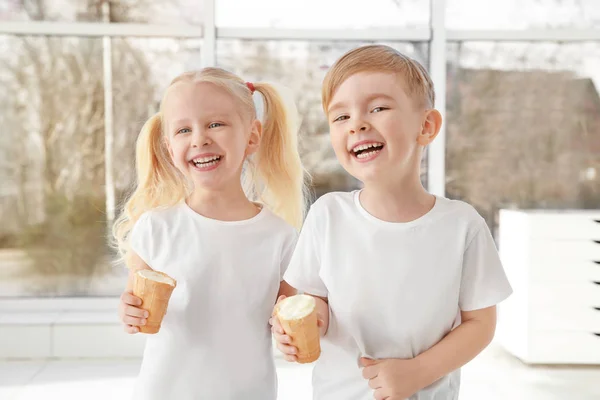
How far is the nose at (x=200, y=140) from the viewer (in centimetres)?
132

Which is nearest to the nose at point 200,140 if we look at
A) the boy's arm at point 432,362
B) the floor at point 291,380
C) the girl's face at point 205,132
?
the girl's face at point 205,132

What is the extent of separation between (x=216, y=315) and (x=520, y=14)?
3.63m

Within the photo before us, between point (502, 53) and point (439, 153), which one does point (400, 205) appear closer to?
point (439, 153)

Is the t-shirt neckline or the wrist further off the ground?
the t-shirt neckline

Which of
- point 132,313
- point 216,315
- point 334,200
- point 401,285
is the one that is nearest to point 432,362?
point 401,285

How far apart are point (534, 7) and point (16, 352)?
12.4 ft

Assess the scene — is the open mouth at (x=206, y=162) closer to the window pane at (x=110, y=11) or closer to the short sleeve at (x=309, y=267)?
the short sleeve at (x=309, y=267)

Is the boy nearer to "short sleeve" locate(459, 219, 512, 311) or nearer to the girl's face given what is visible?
"short sleeve" locate(459, 219, 512, 311)

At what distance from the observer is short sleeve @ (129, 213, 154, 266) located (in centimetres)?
140

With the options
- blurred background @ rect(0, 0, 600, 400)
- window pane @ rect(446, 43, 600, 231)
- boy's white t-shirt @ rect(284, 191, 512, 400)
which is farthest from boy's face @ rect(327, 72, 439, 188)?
window pane @ rect(446, 43, 600, 231)

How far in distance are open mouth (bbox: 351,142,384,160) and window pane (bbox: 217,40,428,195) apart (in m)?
3.10

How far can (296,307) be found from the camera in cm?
110

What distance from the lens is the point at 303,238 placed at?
1.23 meters

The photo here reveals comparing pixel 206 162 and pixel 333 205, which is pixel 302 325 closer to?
pixel 333 205
